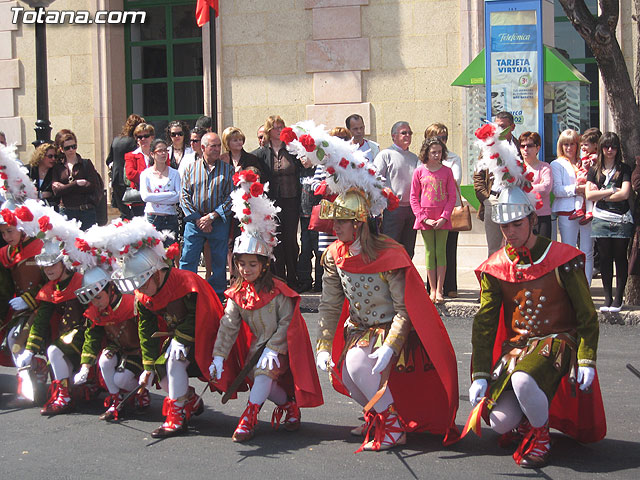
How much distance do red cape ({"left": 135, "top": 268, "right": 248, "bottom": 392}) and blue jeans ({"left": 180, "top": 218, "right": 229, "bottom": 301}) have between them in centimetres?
328

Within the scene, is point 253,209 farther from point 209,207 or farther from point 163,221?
point 163,221

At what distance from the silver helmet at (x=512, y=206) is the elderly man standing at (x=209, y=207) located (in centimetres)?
451

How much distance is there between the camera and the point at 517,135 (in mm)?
10312

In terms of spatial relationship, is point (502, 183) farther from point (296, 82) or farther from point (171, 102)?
point (171, 102)

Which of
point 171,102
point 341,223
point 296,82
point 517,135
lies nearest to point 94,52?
point 171,102

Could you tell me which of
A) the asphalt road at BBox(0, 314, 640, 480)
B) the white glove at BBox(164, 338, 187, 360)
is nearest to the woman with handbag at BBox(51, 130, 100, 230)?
the asphalt road at BBox(0, 314, 640, 480)

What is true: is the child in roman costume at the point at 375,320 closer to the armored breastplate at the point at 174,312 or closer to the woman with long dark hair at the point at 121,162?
the armored breastplate at the point at 174,312

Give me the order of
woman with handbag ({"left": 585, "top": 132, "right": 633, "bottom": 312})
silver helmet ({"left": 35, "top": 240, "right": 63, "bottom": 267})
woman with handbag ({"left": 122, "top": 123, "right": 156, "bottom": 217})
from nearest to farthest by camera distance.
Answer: silver helmet ({"left": 35, "top": 240, "right": 63, "bottom": 267})
woman with handbag ({"left": 585, "top": 132, "right": 633, "bottom": 312})
woman with handbag ({"left": 122, "top": 123, "right": 156, "bottom": 217})

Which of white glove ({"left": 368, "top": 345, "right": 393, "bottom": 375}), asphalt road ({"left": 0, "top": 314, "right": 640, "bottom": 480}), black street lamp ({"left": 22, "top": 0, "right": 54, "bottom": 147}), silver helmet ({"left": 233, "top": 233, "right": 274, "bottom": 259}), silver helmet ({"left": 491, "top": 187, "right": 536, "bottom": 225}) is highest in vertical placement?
black street lamp ({"left": 22, "top": 0, "right": 54, "bottom": 147})

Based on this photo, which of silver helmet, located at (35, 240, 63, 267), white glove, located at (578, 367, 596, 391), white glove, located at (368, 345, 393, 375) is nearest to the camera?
white glove, located at (578, 367, 596, 391)

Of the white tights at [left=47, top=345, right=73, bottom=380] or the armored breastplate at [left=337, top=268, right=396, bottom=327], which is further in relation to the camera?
the white tights at [left=47, top=345, right=73, bottom=380]

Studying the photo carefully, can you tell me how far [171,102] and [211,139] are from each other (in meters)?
5.60

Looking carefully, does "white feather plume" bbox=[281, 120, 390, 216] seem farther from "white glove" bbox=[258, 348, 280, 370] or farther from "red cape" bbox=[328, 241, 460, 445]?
"white glove" bbox=[258, 348, 280, 370]

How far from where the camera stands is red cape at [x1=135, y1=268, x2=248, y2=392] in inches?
222
